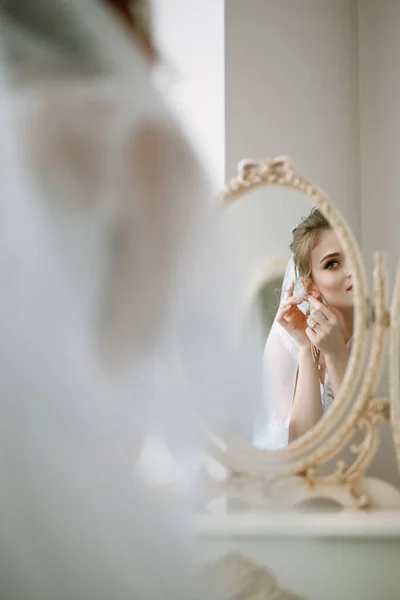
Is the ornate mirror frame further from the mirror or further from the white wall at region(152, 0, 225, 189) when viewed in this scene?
the white wall at region(152, 0, 225, 189)

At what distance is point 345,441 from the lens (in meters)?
0.75

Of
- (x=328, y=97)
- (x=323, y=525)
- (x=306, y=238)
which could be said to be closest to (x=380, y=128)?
(x=328, y=97)

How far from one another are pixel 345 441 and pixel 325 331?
0.14m

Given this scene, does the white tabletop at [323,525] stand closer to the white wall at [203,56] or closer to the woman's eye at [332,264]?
the woman's eye at [332,264]

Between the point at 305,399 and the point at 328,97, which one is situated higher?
the point at 328,97

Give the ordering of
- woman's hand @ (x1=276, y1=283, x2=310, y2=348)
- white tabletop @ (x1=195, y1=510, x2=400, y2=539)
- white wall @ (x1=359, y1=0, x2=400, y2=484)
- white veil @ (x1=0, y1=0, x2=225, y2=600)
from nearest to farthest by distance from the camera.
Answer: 1. white veil @ (x1=0, y1=0, x2=225, y2=600)
2. white tabletop @ (x1=195, y1=510, x2=400, y2=539)
3. woman's hand @ (x1=276, y1=283, x2=310, y2=348)
4. white wall @ (x1=359, y1=0, x2=400, y2=484)

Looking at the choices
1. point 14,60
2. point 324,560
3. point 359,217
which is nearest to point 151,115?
point 14,60

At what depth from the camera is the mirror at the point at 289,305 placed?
78 cm

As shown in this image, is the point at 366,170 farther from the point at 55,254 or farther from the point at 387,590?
the point at 55,254

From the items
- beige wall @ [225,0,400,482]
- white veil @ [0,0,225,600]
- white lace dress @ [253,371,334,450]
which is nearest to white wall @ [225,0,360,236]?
beige wall @ [225,0,400,482]

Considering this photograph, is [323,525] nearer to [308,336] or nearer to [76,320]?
[308,336]

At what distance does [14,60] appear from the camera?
0.37m

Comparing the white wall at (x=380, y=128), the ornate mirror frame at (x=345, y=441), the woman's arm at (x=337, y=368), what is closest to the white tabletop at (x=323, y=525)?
the ornate mirror frame at (x=345, y=441)

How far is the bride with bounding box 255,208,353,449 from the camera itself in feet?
2.57
